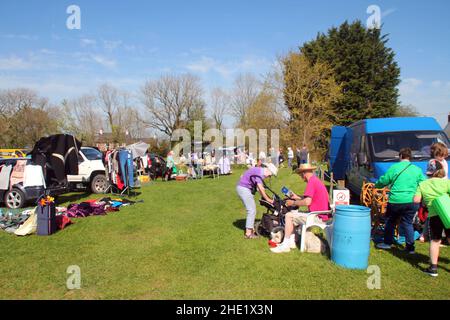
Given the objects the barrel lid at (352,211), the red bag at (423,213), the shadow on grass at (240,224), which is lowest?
the shadow on grass at (240,224)

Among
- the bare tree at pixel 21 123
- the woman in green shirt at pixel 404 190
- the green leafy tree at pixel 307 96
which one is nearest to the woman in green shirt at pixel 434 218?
the woman in green shirt at pixel 404 190

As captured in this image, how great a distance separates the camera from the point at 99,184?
13.9 metres

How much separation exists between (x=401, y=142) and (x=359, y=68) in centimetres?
3231

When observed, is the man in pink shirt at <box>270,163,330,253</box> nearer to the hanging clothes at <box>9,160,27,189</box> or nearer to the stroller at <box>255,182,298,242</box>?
the stroller at <box>255,182,298,242</box>

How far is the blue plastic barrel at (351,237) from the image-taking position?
16.8 feet

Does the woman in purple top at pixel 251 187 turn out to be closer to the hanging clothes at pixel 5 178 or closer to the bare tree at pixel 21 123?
the hanging clothes at pixel 5 178

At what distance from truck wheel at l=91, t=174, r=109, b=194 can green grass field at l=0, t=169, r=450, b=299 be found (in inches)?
232

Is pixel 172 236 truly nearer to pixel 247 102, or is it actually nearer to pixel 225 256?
pixel 225 256

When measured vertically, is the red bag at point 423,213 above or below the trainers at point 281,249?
above

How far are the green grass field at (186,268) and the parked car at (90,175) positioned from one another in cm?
591

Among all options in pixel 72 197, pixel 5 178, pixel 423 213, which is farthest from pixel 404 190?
pixel 72 197

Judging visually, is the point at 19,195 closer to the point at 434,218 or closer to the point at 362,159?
the point at 362,159

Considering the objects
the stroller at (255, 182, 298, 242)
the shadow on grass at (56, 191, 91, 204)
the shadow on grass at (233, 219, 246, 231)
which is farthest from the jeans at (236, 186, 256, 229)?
the shadow on grass at (56, 191, 91, 204)

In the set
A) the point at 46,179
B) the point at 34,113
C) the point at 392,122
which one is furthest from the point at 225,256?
the point at 34,113
